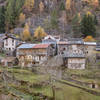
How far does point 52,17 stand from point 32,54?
33.2m

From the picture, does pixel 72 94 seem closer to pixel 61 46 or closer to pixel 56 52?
pixel 61 46

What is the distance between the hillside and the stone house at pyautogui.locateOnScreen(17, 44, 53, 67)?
75.5ft

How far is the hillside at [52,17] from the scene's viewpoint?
68.2m

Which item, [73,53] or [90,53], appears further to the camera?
[90,53]

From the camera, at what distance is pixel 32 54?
44375 millimetres

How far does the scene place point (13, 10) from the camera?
8125 centimetres

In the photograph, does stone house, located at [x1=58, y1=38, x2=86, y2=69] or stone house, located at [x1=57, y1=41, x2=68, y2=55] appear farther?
stone house, located at [x1=57, y1=41, x2=68, y2=55]

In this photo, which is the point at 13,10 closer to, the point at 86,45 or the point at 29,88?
the point at 86,45

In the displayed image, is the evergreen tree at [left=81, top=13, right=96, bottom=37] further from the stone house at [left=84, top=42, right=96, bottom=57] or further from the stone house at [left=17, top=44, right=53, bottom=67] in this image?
the stone house at [left=17, top=44, right=53, bottom=67]

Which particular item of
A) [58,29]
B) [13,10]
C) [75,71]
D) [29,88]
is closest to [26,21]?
[13,10]

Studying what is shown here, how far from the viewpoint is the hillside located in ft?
224

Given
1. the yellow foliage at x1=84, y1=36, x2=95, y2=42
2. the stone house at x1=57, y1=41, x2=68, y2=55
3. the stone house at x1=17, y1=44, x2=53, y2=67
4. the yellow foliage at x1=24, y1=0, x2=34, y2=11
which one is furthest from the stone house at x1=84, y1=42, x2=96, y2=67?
the yellow foliage at x1=24, y1=0, x2=34, y2=11

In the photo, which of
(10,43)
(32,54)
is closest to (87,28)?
(32,54)

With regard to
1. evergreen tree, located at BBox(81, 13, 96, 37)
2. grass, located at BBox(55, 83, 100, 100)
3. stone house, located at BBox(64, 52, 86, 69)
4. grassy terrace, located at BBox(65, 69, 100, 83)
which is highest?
evergreen tree, located at BBox(81, 13, 96, 37)
